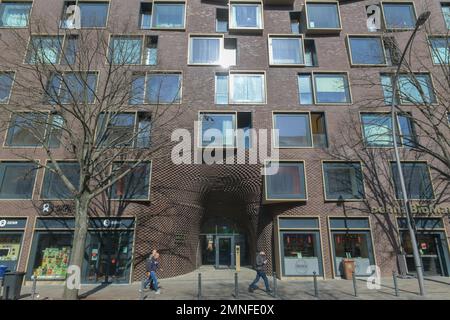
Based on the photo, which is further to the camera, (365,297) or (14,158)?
(14,158)

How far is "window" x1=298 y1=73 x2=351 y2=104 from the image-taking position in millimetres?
18656

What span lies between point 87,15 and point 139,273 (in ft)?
57.9

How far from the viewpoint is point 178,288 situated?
1305 centimetres

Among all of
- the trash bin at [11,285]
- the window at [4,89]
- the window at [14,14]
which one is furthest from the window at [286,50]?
the trash bin at [11,285]

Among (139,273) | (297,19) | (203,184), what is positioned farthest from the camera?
(297,19)

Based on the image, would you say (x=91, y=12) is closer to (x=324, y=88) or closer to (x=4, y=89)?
(x=4, y=89)

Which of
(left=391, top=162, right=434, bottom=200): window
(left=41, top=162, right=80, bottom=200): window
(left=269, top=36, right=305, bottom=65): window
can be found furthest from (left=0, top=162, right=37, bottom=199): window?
(left=391, top=162, right=434, bottom=200): window

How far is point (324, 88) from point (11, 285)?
19239mm

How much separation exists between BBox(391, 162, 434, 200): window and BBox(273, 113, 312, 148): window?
545 cm

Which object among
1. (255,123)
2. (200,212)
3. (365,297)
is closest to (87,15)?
(255,123)

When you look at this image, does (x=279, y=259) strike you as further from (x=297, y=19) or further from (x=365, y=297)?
(x=297, y=19)

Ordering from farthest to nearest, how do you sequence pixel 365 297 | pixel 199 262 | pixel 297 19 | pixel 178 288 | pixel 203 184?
pixel 297 19
pixel 199 262
pixel 203 184
pixel 178 288
pixel 365 297

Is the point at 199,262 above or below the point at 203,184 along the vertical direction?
below

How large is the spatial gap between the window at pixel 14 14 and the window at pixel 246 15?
14.1m
